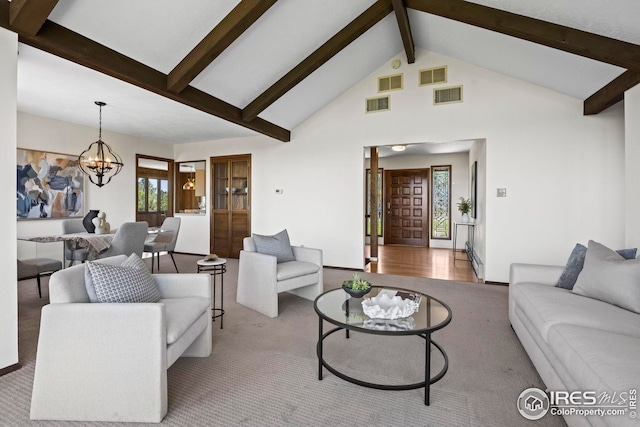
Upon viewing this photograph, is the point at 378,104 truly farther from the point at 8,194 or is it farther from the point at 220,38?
the point at 8,194

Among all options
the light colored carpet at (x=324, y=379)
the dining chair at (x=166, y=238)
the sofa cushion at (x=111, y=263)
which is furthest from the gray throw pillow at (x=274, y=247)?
the dining chair at (x=166, y=238)

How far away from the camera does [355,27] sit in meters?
3.98

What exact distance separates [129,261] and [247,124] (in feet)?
10.5

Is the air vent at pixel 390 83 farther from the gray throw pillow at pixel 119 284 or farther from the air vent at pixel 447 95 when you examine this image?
the gray throw pillow at pixel 119 284

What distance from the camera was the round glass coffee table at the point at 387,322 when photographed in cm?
184

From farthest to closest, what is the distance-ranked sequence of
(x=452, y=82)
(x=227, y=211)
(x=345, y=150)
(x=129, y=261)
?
1. (x=227, y=211)
2. (x=345, y=150)
3. (x=452, y=82)
4. (x=129, y=261)

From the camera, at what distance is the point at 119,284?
6.13 feet

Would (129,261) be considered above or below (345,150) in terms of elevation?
below

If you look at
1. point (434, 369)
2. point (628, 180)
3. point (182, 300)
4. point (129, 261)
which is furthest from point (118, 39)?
point (628, 180)

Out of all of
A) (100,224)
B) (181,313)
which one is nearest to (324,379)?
(181,313)

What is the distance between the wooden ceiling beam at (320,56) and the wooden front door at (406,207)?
5.01 m

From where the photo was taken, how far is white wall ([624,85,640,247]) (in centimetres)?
300

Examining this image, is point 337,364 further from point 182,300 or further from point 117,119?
point 117,119

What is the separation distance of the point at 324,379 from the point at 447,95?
14.3ft
